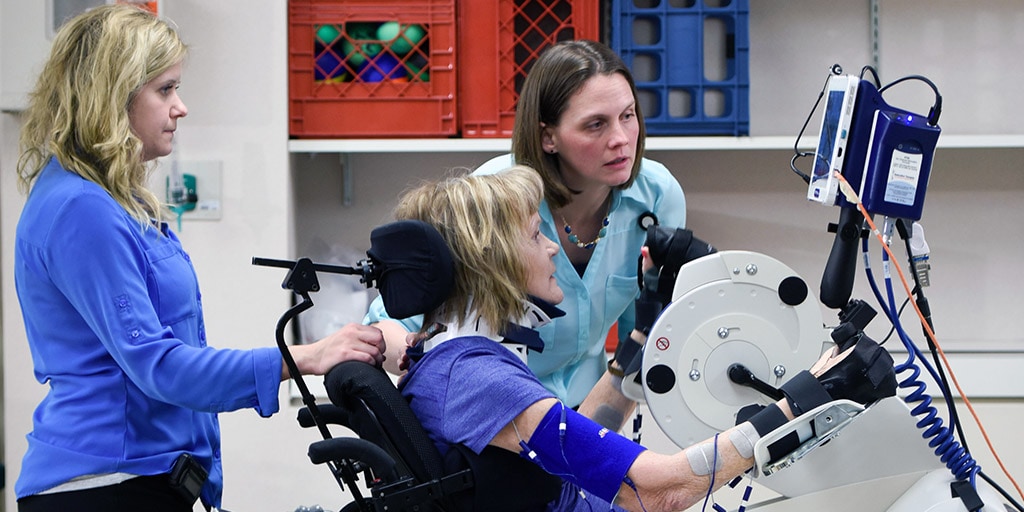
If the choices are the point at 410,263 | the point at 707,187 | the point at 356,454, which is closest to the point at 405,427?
the point at 356,454

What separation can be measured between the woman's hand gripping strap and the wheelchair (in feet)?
0.21

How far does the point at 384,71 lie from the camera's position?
2.38 meters

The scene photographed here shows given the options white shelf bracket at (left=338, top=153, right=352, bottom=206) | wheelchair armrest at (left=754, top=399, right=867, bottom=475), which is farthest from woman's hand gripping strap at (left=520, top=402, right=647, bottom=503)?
white shelf bracket at (left=338, top=153, right=352, bottom=206)

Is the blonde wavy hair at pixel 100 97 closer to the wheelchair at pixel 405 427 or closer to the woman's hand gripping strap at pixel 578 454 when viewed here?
the wheelchair at pixel 405 427

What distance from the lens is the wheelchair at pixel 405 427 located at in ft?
3.77

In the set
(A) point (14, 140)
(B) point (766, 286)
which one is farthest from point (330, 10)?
(B) point (766, 286)

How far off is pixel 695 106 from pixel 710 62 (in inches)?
8.9

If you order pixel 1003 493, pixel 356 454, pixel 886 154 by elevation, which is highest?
pixel 886 154

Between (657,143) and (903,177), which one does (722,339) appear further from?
(657,143)

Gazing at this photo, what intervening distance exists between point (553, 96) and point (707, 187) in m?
1.12

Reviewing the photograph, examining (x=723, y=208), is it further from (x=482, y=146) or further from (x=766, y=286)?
(x=766, y=286)

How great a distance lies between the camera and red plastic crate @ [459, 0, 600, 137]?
7.64 feet

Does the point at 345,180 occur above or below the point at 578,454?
above

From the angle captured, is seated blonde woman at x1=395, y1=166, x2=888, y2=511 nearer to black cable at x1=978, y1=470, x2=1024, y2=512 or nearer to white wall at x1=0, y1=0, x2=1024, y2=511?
black cable at x1=978, y1=470, x2=1024, y2=512
